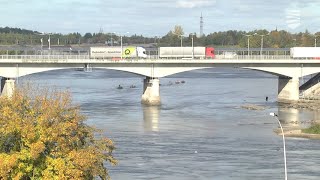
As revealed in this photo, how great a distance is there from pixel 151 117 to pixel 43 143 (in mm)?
59906

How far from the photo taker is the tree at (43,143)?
36438 mm

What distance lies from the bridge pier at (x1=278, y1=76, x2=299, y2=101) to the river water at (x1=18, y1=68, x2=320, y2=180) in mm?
2423

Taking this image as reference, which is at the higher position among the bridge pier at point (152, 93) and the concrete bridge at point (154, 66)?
the concrete bridge at point (154, 66)

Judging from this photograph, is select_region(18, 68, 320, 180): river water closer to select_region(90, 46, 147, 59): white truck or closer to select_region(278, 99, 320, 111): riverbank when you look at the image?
select_region(278, 99, 320, 111): riverbank

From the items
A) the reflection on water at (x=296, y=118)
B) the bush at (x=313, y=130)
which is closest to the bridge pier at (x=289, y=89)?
the reflection on water at (x=296, y=118)

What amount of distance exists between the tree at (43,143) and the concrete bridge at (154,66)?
64735 millimetres

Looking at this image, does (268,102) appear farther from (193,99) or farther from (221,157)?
(221,157)

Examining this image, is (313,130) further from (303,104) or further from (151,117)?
(303,104)

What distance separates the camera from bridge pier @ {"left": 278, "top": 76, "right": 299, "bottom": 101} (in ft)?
390

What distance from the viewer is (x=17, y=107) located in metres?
39.3

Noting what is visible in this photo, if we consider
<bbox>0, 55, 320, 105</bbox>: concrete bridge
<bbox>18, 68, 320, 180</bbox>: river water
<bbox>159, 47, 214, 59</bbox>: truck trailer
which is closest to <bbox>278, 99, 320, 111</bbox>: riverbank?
<bbox>0, 55, 320, 105</bbox>: concrete bridge

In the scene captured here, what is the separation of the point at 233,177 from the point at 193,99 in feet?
232

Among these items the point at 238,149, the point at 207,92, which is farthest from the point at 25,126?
the point at 207,92

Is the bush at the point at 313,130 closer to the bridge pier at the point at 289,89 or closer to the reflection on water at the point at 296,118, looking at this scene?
the reflection on water at the point at 296,118
